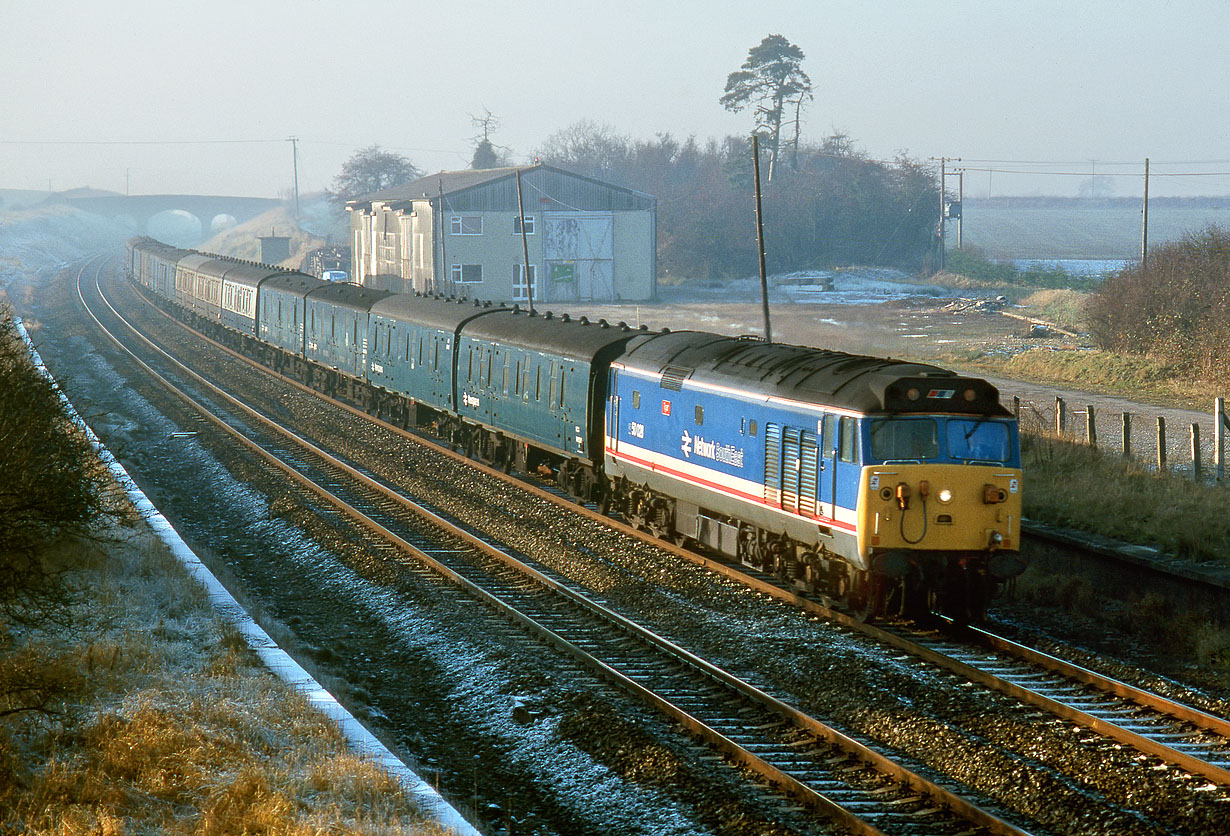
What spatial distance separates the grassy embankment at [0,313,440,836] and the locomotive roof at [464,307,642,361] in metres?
8.37

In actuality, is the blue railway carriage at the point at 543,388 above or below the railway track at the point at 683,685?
above

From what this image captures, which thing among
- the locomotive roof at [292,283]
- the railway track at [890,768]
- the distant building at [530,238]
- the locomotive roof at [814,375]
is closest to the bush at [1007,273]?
the distant building at [530,238]

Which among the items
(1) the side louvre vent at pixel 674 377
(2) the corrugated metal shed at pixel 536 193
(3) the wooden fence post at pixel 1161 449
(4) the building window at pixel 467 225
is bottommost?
(3) the wooden fence post at pixel 1161 449

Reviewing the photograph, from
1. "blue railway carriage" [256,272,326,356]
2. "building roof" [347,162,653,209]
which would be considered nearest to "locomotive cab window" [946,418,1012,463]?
"blue railway carriage" [256,272,326,356]

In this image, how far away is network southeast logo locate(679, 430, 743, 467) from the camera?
16.7 metres

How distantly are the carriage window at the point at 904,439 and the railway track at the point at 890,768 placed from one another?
205 cm

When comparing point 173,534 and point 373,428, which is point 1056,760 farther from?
point 373,428

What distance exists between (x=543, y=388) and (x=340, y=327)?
15.0 metres

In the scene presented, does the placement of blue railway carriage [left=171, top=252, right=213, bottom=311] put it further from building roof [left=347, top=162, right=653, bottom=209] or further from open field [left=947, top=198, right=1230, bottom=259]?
open field [left=947, top=198, right=1230, bottom=259]

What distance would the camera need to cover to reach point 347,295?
37.6 m

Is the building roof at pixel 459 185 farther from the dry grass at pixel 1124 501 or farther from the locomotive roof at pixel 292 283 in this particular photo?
the dry grass at pixel 1124 501

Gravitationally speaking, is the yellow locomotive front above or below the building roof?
below

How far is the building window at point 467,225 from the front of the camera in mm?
67062

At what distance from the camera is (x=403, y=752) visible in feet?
37.4
